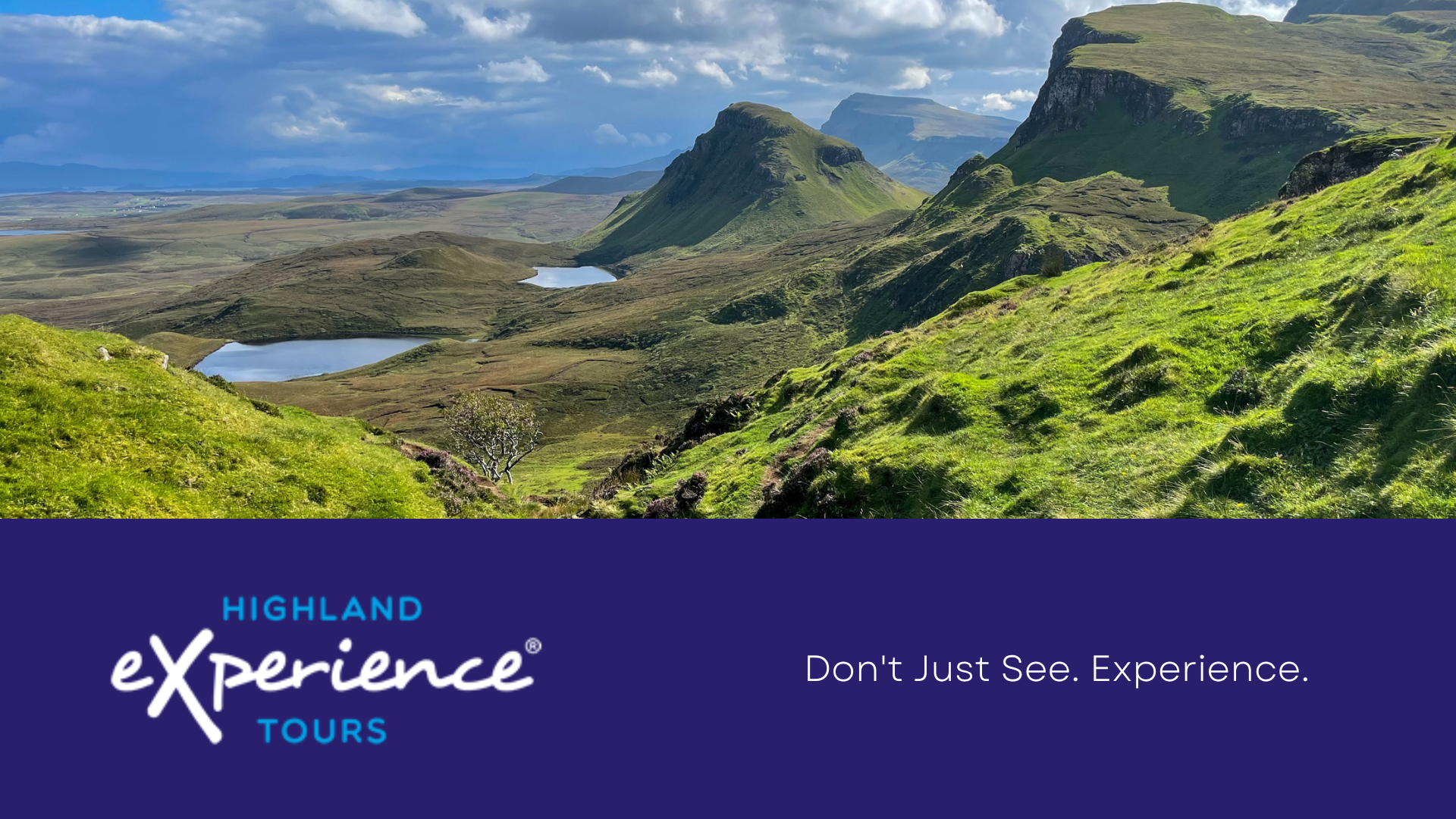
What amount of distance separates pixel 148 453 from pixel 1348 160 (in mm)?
80244

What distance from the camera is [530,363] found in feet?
639

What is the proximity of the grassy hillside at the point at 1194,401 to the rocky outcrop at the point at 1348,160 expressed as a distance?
26588 millimetres

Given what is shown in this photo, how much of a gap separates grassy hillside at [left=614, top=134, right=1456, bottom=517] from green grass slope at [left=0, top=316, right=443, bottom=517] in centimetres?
1134

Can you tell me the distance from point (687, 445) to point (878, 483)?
898 inches

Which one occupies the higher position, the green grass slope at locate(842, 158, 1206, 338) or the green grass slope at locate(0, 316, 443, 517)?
the green grass slope at locate(842, 158, 1206, 338)

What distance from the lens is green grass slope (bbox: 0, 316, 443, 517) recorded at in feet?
51.0

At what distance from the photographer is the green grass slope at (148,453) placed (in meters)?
15.5

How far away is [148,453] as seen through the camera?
707 inches

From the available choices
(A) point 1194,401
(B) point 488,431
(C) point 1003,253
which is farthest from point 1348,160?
(C) point 1003,253

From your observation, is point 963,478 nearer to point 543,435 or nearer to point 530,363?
point 543,435

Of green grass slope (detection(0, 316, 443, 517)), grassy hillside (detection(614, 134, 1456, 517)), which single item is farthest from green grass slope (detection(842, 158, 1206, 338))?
green grass slope (detection(0, 316, 443, 517))
